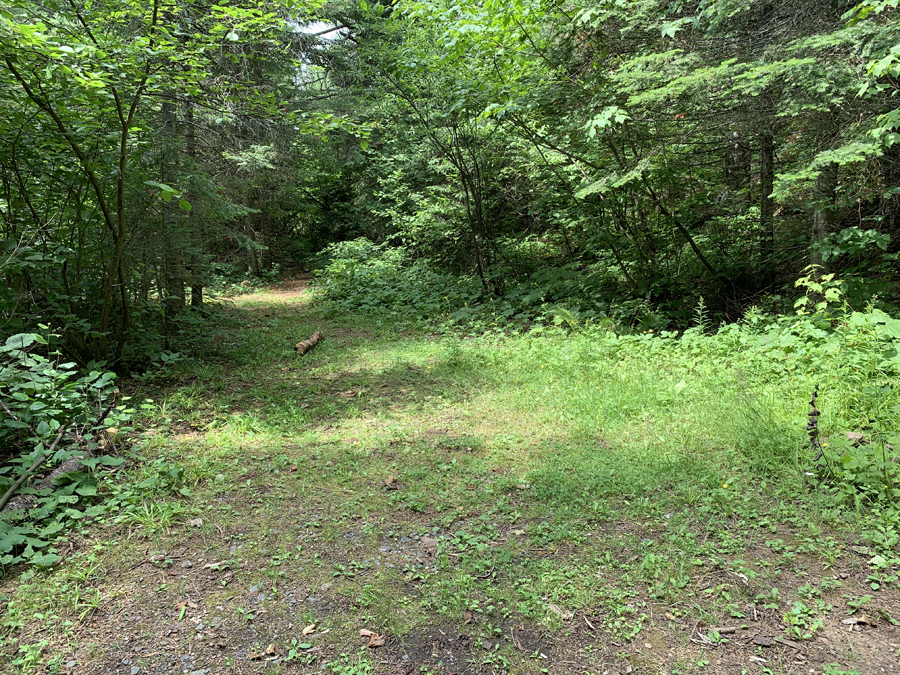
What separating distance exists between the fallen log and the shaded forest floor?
2.56 meters

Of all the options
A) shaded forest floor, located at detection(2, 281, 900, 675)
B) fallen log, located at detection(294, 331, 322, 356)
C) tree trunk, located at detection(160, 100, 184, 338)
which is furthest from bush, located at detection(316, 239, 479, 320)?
shaded forest floor, located at detection(2, 281, 900, 675)

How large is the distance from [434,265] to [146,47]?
346 inches

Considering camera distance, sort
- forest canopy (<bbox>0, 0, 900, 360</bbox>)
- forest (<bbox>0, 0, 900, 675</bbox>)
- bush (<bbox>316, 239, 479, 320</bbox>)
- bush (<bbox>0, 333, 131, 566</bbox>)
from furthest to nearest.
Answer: bush (<bbox>316, 239, 479, 320</bbox>) < forest canopy (<bbox>0, 0, 900, 360</bbox>) < bush (<bbox>0, 333, 131, 566</bbox>) < forest (<bbox>0, 0, 900, 675</bbox>)

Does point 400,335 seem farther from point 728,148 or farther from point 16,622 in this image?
point 16,622

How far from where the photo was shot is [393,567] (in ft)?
9.18

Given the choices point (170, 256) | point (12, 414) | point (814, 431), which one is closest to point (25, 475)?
point (12, 414)

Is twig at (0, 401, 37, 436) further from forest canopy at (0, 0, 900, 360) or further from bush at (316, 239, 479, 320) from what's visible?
bush at (316, 239, 479, 320)

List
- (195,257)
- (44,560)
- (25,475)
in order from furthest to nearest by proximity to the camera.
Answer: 1. (195,257)
2. (25,475)
3. (44,560)

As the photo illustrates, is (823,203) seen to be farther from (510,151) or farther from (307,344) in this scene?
Result: (307,344)

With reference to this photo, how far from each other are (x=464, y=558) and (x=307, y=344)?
5.45 metres

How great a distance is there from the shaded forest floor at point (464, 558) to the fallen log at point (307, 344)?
256 cm

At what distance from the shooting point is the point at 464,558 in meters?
2.85

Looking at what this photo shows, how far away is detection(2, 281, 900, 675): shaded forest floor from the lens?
7.26 ft

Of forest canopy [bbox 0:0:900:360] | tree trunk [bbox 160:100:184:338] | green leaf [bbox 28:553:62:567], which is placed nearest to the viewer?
green leaf [bbox 28:553:62:567]
